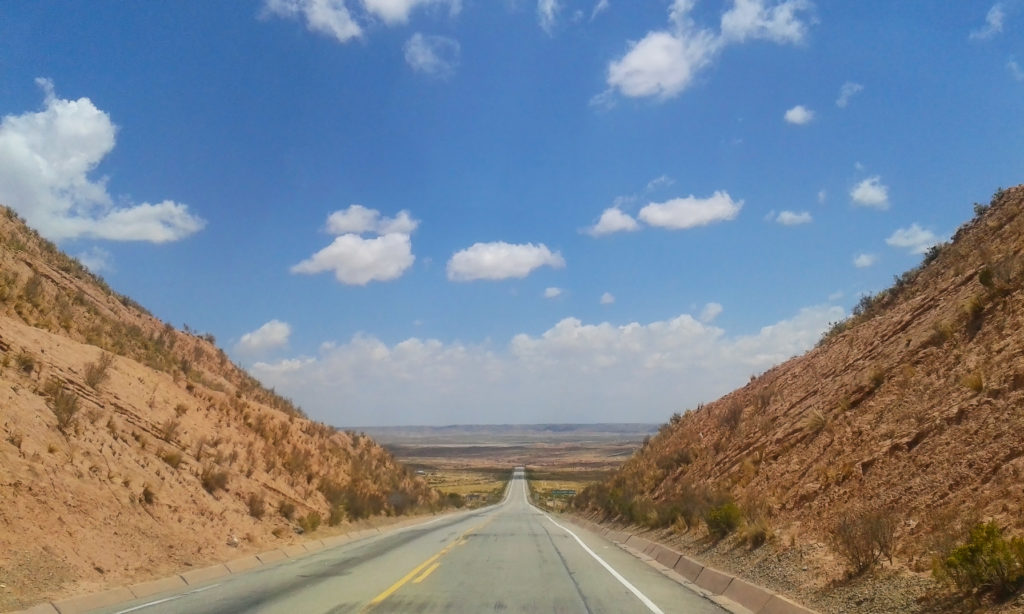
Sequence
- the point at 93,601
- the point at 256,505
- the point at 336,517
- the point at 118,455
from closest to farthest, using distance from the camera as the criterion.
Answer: the point at 93,601 < the point at 118,455 < the point at 256,505 < the point at 336,517

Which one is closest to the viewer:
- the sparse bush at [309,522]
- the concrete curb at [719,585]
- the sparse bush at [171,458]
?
the concrete curb at [719,585]

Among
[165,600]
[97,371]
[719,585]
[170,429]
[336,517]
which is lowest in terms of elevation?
[719,585]

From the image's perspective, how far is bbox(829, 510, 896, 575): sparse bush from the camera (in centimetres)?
1097

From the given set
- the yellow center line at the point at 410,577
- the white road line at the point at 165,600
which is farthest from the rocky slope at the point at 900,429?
the white road line at the point at 165,600

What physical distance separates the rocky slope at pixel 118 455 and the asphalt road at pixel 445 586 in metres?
2.16

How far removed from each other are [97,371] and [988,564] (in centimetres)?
2297

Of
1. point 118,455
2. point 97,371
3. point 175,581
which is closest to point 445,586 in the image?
point 175,581

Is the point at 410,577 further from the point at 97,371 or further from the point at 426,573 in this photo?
the point at 97,371

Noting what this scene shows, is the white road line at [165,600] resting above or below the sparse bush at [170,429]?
below

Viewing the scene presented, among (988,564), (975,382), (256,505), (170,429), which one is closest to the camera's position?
(988,564)

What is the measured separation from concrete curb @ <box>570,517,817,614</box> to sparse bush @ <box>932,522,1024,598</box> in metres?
2.26

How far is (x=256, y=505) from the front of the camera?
2495 centimetres

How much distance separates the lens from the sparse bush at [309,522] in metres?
27.3

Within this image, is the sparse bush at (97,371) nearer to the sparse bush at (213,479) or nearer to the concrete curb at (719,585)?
the sparse bush at (213,479)
